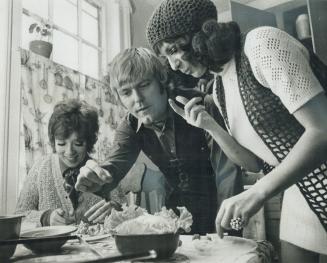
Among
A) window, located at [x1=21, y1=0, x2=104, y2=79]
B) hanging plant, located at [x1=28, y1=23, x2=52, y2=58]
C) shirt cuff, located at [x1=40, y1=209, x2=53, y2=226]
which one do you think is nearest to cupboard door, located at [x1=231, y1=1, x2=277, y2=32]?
window, located at [x1=21, y1=0, x2=104, y2=79]

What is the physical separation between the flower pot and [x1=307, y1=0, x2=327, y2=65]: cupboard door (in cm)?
109

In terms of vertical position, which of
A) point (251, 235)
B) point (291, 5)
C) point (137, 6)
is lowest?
point (251, 235)

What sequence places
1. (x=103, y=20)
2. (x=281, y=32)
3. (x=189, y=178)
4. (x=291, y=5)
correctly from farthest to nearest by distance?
(x=103, y=20) → (x=189, y=178) → (x=291, y=5) → (x=281, y=32)

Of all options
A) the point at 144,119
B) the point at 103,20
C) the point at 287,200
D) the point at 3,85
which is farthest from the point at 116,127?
the point at 287,200

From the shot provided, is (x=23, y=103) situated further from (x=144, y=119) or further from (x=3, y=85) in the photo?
(x=144, y=119)

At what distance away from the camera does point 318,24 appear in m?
0.93

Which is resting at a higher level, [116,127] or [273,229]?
[116,127]

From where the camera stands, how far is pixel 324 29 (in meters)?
0.92

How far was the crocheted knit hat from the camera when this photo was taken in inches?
37.9

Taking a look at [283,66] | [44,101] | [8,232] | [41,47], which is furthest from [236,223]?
[41,47]

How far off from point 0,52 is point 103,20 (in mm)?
496

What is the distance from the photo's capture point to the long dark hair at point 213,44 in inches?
36.1

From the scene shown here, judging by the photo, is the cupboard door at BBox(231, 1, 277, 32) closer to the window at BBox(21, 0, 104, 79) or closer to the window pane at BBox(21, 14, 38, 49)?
the window at BBox(21, 0, 104, 79)

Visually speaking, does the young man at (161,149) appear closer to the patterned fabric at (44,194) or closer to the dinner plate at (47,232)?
the patterned fabric at (44,194)
